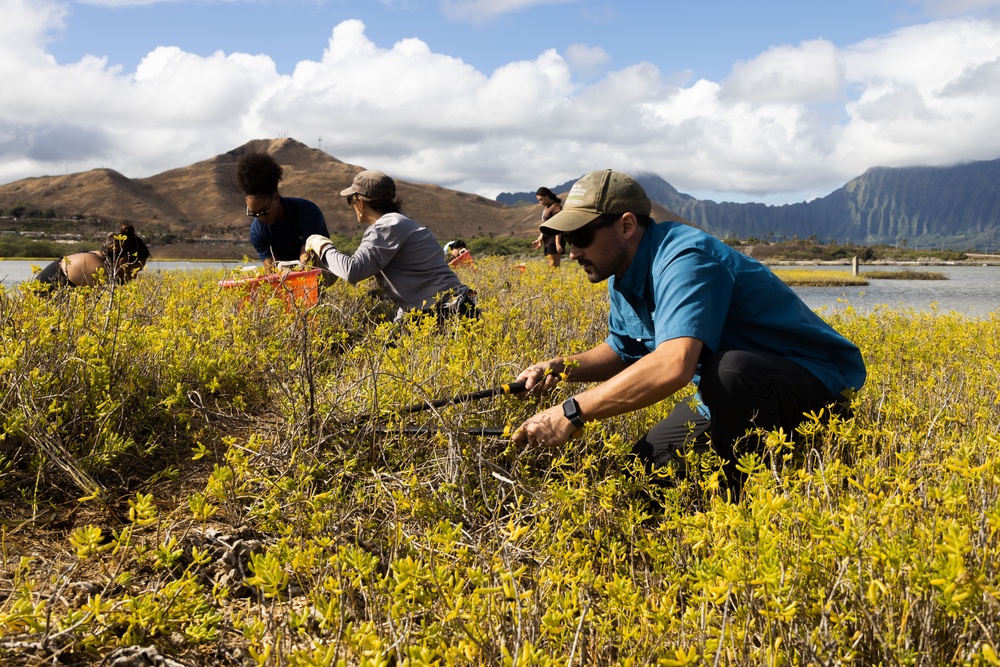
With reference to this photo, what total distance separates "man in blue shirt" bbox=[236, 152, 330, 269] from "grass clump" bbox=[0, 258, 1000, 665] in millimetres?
1147

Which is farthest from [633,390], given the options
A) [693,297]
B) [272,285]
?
[272,285]

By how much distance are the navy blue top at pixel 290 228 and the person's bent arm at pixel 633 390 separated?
3577mm

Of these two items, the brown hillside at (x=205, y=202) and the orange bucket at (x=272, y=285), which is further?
the brown hillside at (x=205, y=202)

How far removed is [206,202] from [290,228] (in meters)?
102

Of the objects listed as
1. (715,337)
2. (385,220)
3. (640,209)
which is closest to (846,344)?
(715,337)

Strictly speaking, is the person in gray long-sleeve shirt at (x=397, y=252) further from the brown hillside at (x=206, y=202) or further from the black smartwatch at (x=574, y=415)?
the brown hillside at (x=206, y=202)

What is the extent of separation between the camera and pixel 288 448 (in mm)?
2346

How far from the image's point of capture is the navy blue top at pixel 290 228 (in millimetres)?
5207

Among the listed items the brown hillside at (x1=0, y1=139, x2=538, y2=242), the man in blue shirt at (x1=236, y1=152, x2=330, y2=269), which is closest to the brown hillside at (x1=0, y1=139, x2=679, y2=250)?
the brown hillside at (x1=0, y1=139, x2=538, y2=242)

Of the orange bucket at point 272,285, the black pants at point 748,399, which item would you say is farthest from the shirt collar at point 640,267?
the orange bucket at point 272,285

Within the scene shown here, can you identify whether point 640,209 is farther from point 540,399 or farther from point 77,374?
point 77,374

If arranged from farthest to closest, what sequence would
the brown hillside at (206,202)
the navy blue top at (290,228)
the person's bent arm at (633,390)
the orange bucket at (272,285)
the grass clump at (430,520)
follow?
1. the brown hillside at (206,202)
2. the navy blue top at (290,228)
3. the orange bucket at (272,285)
4. the person's bent arm at (633,390)
5. the grass clump at (430,520)

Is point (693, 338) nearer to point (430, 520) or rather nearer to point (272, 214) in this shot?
point (430, 520)

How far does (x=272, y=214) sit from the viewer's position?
5.04 metres
